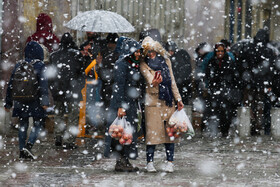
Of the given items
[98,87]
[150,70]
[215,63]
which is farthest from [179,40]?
[150,70]

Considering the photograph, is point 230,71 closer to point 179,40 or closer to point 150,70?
point 179,40

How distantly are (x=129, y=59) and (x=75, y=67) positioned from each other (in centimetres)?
289

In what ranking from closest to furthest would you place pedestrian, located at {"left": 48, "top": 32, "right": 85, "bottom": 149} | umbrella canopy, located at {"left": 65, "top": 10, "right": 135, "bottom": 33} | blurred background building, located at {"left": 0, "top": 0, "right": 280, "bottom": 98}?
pedestrian, located at {"left": 48, "top": 32, "right": 85, "bottom": 149} < umbrella canopy, located at {"left": 65, "top": 10, "right": 135, "bottom": 33} < blurred background building, located at {"left": 0, "top": 0, "right": 280, "bottom": 98}

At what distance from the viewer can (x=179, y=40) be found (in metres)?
16.4

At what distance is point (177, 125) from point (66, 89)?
Result: 11.0 feet

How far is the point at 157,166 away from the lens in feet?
30.4

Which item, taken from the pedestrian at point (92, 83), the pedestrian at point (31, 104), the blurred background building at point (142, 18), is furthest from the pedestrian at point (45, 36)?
the pedestrian at point (31, 104)

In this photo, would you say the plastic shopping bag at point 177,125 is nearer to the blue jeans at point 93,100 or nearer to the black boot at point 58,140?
the black boot at point 58,140

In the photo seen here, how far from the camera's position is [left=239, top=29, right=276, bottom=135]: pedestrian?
13.5 meters

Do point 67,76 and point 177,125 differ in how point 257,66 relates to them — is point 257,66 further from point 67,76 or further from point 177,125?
point 177,125

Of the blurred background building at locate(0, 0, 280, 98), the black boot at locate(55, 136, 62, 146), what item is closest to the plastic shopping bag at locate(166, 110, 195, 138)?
the black boot at locate(55, 136, 62, 146)

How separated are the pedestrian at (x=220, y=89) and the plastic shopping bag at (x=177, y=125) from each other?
4.68 metres

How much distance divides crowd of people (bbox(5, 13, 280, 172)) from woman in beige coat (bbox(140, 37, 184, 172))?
13 millimetres

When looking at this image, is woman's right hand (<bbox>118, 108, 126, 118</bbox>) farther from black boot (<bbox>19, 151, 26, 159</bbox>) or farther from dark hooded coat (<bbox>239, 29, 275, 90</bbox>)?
dark hooded coat (<bbox>239, 29, 275, 90</bbox>)
